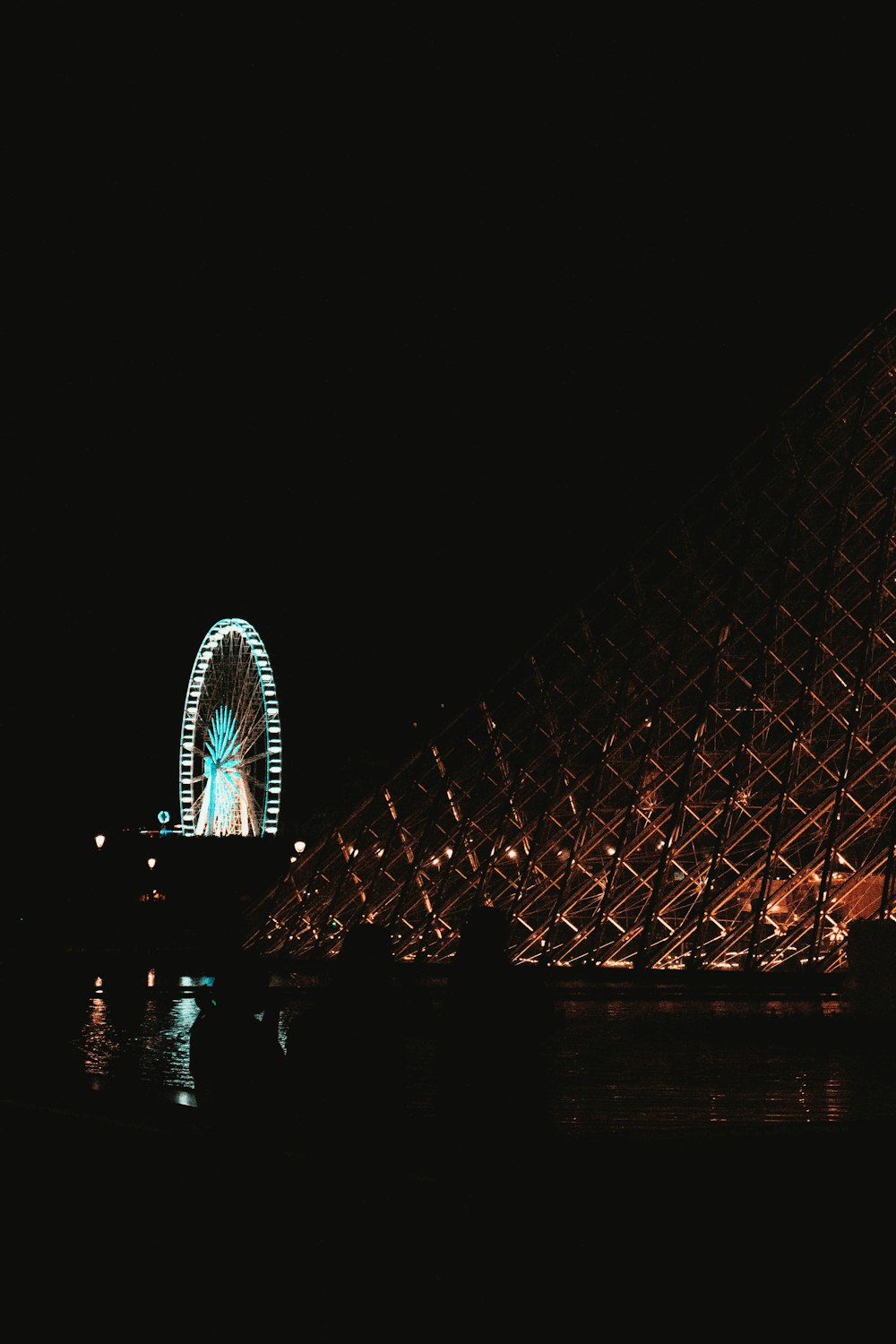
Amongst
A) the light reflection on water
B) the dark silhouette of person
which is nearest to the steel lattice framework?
the light reflection on water

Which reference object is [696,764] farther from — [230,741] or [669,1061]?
[230,741]

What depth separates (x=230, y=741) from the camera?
3697 centimetres

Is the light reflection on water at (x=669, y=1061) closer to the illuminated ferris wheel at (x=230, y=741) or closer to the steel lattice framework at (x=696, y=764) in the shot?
the steel lattice framework at (x=696, y=764)

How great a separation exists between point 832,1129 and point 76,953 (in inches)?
946

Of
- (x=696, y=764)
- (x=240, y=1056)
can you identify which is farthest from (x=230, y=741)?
(x=240, y=1056)

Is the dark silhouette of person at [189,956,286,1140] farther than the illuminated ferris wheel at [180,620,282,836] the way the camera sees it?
No

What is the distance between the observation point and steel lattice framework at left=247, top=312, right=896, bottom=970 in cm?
1945

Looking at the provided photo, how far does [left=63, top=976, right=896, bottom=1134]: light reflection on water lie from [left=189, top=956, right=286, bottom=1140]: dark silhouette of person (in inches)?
39.5

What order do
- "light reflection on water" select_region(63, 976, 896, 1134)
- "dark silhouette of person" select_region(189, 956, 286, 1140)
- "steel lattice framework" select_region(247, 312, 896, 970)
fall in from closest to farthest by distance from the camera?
1. "dark silhouette of person" select_region(189, 956, 286, 1140)
2. "light reflection on water" select_region(63, 976, 896, 1134)
3. "steel lattice framework" select_region(247, 312, 896, 970)

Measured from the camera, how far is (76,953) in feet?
97.6

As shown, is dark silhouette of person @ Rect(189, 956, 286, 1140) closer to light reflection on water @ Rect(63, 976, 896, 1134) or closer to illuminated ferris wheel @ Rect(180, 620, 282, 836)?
light reflection on water @ Rect(63, 976, 896, 1134)

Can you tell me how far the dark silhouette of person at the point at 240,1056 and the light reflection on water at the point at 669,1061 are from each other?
3.29 feet

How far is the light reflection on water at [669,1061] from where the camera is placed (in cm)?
831

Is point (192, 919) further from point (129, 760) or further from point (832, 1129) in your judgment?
point (832, 1129)
